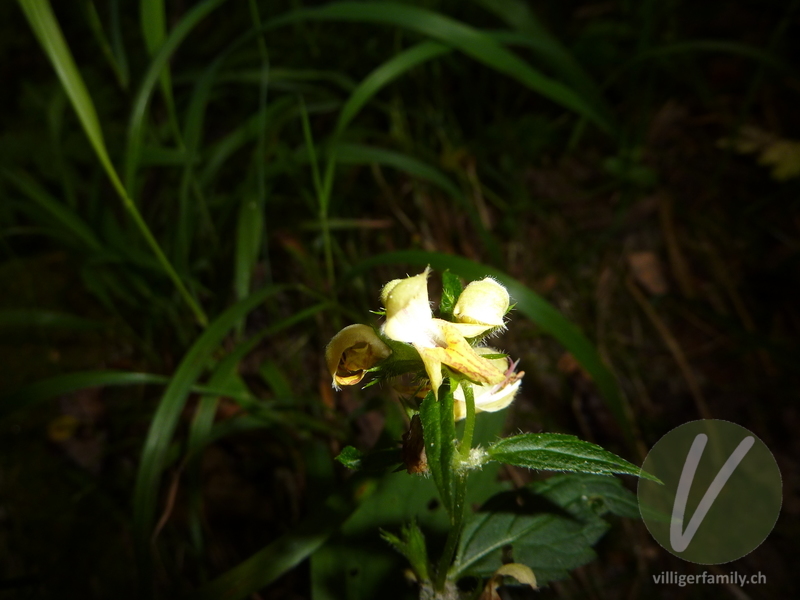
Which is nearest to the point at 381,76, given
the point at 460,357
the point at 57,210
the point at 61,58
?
the point at 61,58

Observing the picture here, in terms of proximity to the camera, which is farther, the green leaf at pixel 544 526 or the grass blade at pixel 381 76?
the grass blade at pixel 381 76

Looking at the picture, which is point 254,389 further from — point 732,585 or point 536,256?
point 732,585

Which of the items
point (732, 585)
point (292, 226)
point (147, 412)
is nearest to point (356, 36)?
point (292, 226)

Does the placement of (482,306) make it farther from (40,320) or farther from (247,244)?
(40,320)

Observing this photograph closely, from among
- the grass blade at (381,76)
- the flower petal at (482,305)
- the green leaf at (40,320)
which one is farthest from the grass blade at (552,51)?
the green leaf at (40,320)

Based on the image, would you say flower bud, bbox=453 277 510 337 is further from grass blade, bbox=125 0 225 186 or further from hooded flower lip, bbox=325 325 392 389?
grass blade, bbox=125 0 225 186

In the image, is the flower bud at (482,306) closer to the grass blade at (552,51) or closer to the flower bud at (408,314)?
the flower bud at (408,314)

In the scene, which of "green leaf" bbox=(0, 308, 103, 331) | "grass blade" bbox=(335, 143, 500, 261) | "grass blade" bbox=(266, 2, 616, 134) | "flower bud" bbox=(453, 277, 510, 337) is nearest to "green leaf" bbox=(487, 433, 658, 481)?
"flower bud" bbox=(453, 277, 510, 337)
